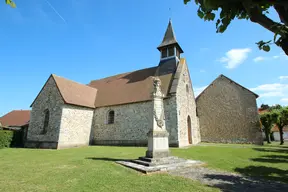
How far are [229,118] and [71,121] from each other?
17043 millimetres

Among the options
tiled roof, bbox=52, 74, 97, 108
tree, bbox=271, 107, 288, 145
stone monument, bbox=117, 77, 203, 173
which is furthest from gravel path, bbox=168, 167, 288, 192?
tree, bbox=271, 107, 288, 145

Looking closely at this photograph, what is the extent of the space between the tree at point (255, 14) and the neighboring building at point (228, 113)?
18.4 m

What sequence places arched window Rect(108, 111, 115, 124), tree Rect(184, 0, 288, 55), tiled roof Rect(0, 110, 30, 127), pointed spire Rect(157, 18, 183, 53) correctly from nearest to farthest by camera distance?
tree Rect(184, 0, 288, 55)
arched window Rect(108, 111, 115, 124)
pointed spire Rect(157, 18, 183, 53)
tiled roof Rect(0, 110, 30, 127)

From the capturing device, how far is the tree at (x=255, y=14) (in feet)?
6.21

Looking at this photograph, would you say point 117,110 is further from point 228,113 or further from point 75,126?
point 228,113

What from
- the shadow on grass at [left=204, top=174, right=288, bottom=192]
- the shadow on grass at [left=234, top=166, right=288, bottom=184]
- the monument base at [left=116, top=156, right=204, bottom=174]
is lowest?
the shadow on grass at [left=234, top=166, right=288, bottom=184]

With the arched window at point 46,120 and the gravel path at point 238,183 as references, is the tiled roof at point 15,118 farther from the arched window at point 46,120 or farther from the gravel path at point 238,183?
the gravel path at point 238,183

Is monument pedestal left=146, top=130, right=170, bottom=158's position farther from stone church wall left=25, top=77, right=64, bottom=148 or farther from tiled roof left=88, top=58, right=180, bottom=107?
stone church wall left=25, top=77, right=64, bottom=148

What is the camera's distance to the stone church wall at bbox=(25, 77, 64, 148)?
15.5 metres

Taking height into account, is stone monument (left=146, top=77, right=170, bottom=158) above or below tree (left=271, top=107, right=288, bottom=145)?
below

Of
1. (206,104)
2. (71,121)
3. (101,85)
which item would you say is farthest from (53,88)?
(206,104)

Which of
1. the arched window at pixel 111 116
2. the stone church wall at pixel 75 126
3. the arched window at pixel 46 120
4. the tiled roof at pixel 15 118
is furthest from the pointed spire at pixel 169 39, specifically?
the tiled roof at pixel 15 118

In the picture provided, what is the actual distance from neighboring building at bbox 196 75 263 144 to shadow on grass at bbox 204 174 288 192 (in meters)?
14.6

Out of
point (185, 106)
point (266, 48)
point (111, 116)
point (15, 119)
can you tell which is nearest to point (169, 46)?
point (185, 106)
